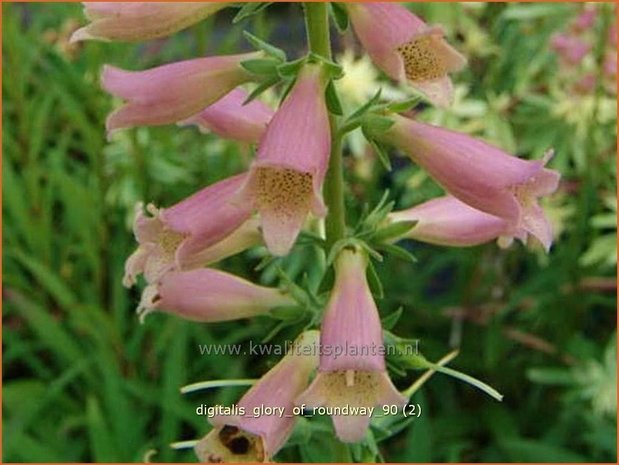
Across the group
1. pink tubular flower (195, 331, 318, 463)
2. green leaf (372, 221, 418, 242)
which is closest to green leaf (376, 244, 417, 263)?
green leaf (372, 221, 418, 242)

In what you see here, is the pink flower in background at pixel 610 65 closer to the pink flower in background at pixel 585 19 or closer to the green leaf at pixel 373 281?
the pink flower in background at pixel 585 19

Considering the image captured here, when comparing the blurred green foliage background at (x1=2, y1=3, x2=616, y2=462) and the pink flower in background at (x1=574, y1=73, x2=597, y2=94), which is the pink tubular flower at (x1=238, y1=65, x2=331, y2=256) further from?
the pink flower in background at (x1=574, y1=73, x2=597, y2=94)

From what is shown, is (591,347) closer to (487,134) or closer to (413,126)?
(487,134)

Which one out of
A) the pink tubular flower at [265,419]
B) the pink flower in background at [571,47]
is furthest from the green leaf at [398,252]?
the pink flower in background at [571,47]

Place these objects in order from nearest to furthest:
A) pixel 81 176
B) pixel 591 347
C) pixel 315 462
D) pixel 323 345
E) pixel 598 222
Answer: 1. pixel 323 345
2. pixel 315 462
3. pixel 598 222
4. pixel 591 347
5. pixel 81 176

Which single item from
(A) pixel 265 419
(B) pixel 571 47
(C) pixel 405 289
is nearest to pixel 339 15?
(A) pixel 265 419

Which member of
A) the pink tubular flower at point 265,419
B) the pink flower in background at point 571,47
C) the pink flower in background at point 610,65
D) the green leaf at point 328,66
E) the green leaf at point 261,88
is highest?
the pink flower in background at point 571,47

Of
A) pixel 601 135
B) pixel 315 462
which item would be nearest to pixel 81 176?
pixel 601 135
